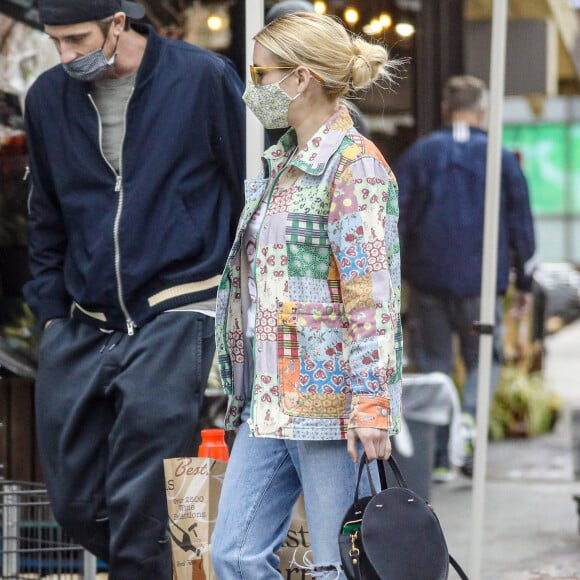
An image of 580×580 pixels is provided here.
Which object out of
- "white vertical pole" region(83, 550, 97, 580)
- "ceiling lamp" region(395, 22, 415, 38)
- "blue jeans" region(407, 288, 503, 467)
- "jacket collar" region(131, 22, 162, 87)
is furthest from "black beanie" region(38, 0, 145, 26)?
"blue jeans" region(407, 288, 503, 467)

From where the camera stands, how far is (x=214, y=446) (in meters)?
4.16

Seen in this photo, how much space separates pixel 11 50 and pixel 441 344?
14.0 ft

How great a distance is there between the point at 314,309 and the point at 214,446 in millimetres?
846

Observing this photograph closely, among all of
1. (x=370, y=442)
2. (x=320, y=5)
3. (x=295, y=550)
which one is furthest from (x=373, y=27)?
(x=370, y=442)

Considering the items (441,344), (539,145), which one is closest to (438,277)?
(441,344)

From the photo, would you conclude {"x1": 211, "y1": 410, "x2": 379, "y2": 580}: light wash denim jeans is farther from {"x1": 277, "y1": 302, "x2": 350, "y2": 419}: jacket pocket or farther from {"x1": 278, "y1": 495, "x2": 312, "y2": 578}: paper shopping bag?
{"x1": 278, "y1": 495, "x2": 312, "y2": 578}: paper shopping bag

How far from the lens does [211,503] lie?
3998 mm

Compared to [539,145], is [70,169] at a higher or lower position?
higher

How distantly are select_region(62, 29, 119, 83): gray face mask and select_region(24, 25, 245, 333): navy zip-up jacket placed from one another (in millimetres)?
164

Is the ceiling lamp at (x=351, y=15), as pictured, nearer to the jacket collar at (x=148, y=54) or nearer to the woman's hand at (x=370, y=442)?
the jacket collar at (x=148, y=54)

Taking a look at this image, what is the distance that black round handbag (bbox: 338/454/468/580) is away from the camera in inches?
130

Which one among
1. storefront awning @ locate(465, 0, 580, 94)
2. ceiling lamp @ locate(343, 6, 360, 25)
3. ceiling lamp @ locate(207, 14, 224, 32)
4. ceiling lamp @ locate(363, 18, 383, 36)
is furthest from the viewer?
storefront awning @ locate(465, 0, 580, 94)

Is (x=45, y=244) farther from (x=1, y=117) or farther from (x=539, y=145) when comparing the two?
(x=539, y=145)

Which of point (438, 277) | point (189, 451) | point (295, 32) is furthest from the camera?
point (438, 277)
